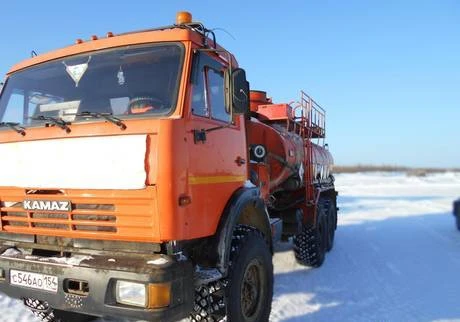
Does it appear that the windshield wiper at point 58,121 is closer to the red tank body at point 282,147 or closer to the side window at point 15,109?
the side window at point 15,109

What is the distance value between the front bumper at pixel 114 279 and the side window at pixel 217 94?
1.39m

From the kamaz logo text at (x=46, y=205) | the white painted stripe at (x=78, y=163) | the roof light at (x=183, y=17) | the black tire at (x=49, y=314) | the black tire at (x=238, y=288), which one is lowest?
the black tire at (x=49, y=314)

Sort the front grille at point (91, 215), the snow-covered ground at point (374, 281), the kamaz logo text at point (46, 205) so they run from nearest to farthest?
the front grille at point (91, 215) < the kamaz logo text at point (46, 205) < the snow-covered ground at point (374, 281)

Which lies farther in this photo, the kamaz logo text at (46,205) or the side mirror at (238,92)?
the side mirror at (238,92)

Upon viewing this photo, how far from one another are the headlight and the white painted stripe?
0.68m

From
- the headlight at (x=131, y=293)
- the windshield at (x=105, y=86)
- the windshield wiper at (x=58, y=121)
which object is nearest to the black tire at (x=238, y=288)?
the headlight at (x=131, y=293)

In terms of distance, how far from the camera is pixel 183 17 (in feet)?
12.2

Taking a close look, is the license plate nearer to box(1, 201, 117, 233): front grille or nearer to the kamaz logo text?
box(1, 201, 117, 233): front grille

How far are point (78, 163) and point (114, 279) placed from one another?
912 mm

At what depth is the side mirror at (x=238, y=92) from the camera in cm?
360

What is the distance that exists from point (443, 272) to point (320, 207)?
2232mm

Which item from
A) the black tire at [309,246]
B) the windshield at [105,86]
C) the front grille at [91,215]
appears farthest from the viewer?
the black tire at [309,246]

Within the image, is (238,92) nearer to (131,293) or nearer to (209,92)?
(209,92)

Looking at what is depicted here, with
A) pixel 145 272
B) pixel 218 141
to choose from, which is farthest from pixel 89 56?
pixel 145 272
